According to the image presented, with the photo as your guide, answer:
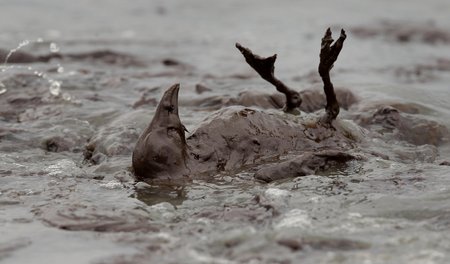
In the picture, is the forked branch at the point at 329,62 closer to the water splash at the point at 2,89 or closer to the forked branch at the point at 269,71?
the forked branch at the point at 269,71

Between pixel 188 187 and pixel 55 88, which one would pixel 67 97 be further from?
pixel 188 187

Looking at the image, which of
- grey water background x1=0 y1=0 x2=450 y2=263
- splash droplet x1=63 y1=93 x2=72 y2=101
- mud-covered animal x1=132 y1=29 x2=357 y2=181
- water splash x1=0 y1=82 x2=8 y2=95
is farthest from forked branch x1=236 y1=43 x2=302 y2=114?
water splash x1=0 y1=82 x2=8 y2=95

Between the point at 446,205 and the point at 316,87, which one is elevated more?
the point at 316,87

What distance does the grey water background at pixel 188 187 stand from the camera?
10.5ft

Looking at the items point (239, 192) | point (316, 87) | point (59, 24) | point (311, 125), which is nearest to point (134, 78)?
point (316, 87)

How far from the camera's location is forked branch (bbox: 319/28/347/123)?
181 inches

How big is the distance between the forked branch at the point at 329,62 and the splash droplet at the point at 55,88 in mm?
2930

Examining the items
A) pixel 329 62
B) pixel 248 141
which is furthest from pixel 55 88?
→ pixel 329 62

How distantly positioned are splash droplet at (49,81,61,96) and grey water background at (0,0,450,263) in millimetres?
33

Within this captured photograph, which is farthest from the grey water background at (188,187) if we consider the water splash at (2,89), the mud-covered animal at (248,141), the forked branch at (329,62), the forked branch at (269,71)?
the forked branch at (269,71)

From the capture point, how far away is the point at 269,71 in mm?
5043

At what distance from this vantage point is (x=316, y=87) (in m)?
6.38

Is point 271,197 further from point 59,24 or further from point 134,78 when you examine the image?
point 59,24

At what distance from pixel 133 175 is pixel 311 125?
1.29m
